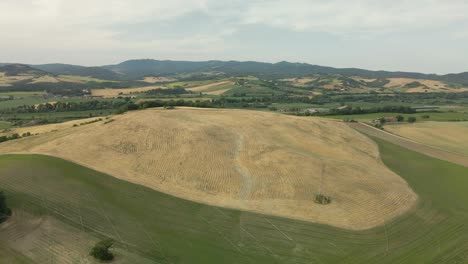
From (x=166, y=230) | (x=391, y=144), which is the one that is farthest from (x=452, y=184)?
(x=166, y=230)

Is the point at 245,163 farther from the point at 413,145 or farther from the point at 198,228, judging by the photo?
the point at 413,145

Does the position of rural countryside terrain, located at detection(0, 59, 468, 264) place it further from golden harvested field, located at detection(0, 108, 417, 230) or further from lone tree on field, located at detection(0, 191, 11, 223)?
golden harvested field, located at detection(0, 108, 417, 230)

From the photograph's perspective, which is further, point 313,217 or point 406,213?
point 406,213

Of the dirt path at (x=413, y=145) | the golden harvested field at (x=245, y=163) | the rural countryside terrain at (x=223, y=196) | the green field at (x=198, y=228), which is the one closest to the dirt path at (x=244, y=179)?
the golden harvested field at (x=245, y=163)

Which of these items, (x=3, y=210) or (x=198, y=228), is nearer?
(x=3, y=210)

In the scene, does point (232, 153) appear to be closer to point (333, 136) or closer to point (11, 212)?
point (333, 136)

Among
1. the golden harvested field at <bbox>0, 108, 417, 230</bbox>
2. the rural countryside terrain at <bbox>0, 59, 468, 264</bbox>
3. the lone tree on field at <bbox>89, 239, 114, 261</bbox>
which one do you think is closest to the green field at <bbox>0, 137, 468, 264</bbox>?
the rural countryside terrain at <bbox>0, 59, 468, 264</bbox>

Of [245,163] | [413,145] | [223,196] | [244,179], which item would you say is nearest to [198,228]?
[223,196]
